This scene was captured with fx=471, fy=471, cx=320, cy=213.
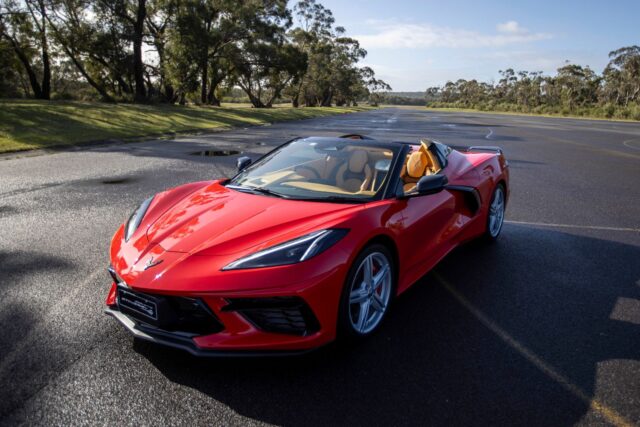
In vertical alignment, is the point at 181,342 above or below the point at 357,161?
below

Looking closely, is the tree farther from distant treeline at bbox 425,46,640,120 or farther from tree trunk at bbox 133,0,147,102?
distant treeline at bbox 425,46,640,120

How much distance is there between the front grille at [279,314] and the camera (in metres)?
2.49

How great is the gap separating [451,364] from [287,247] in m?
1.23

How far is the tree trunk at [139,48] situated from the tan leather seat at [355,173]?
33500 mm

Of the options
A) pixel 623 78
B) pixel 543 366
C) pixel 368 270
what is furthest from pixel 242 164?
pixel 623 78

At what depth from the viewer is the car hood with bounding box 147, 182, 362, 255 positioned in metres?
2.83

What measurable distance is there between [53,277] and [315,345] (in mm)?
2630

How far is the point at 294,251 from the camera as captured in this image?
2688 mm

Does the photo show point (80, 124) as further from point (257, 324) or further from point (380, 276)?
point (257, 324)

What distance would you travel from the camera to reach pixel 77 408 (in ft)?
7.73

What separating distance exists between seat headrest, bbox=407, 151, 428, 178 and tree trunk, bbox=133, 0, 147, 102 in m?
33.4

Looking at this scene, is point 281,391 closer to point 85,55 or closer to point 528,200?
point 528,200

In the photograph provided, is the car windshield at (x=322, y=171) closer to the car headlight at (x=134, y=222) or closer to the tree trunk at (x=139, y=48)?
the car headlight at (x=134, y=222)

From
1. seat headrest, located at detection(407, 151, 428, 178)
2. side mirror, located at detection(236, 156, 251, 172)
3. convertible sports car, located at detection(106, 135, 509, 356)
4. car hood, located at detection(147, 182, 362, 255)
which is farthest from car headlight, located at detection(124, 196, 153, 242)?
seat headrest, located at detection(407, 151, 428, 178)
